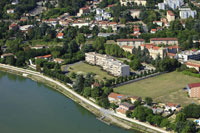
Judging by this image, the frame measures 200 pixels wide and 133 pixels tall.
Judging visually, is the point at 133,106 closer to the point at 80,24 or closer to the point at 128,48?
the point at 128,48

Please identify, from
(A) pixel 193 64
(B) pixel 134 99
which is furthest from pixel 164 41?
(B) pixel 134 99

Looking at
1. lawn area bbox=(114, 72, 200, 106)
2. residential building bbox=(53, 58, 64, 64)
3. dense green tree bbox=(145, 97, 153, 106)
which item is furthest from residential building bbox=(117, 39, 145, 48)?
dense green tree bbox=(145, 97, 153, 106)

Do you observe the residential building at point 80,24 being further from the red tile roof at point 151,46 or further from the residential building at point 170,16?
the red tile roof at point 151,46

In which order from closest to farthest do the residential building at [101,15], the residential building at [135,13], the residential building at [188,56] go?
the residential building at [188,56] → the residential building at [135,13] → the residential building at [101,15]

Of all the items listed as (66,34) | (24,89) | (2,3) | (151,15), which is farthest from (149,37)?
(2,3)

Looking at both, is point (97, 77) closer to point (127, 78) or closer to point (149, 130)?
point (127, 78)

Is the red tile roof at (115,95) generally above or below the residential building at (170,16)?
below

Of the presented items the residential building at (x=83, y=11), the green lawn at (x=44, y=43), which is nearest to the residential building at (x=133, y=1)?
the residential building at (x=83, y=11)

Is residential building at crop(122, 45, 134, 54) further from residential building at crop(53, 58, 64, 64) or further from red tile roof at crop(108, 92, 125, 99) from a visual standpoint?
red tile roof at crop(108, 92, 125, 99)
